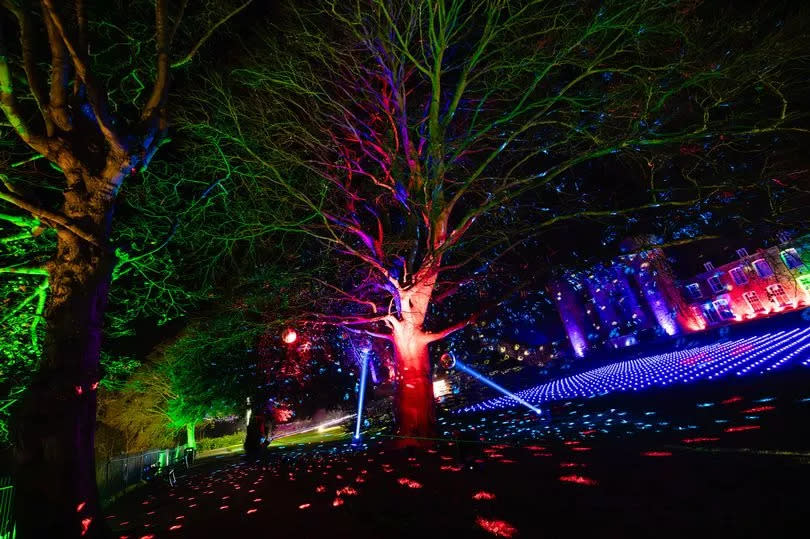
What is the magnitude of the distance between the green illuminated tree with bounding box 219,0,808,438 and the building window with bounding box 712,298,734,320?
5397cm

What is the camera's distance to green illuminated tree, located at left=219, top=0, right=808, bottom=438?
6.10 meters

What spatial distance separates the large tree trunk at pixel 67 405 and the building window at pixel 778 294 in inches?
2366

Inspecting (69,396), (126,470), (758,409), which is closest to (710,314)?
(758,409)

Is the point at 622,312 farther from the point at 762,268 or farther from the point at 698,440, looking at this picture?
the point at 698,440

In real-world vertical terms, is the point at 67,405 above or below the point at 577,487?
above

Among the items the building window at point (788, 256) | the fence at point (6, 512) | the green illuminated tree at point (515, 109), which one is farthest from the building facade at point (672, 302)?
the fence at point (6, 512)

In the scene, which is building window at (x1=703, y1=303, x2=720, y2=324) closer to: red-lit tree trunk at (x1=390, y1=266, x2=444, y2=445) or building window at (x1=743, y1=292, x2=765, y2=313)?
building window at (x1=743, y1=292, x2=765, y2=313)

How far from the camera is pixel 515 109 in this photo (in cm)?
688

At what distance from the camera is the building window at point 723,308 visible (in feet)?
157

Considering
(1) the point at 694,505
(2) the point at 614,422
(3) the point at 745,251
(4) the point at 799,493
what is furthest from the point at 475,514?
(3) the point at 745,251

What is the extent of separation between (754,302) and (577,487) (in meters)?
58.5

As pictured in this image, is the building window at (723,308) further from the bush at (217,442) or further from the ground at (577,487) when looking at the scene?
the bush at (217,442)

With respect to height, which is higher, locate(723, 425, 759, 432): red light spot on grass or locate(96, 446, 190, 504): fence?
locate(96, 446, 190, 504): fence

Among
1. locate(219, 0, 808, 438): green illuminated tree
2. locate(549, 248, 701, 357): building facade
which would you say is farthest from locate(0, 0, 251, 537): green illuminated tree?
locate(549, 248, 701, 357): building facade
